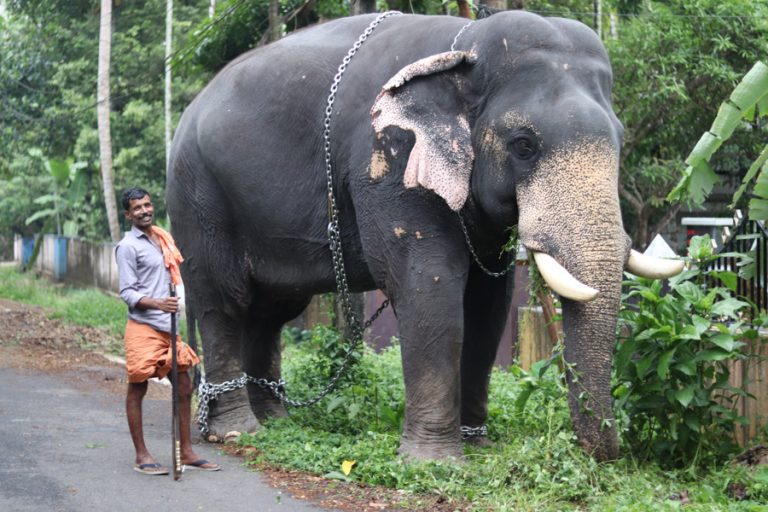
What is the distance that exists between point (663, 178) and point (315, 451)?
36.2 feet

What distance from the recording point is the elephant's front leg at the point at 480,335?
24.4ft

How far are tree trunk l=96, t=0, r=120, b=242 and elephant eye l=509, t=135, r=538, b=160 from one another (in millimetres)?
14383

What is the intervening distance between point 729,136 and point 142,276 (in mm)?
3496

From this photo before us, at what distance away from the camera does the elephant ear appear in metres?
6.45

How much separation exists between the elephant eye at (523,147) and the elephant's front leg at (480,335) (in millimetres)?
1297

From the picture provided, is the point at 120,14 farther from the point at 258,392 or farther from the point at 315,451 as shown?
the point at 315,451

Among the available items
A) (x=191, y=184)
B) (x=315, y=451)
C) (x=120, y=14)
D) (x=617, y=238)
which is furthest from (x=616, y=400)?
(x=120, y=14)

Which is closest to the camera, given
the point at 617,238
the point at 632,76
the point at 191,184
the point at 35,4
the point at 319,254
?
the point at 617,238

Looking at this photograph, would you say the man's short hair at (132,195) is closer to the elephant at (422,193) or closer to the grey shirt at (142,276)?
the grey shirt at (142,276)

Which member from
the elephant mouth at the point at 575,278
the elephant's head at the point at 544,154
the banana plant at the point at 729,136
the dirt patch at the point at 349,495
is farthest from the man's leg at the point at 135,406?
the banana plant at the point at 729,136

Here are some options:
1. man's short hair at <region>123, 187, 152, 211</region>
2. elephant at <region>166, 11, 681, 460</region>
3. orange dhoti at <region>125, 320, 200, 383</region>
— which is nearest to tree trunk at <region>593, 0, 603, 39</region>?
elephant at <region>166, 11, 681, 460</region>

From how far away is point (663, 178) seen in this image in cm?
1681

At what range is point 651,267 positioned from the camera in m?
6.28

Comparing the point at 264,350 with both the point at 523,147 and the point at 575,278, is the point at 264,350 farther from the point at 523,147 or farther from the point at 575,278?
the point at 575,278
